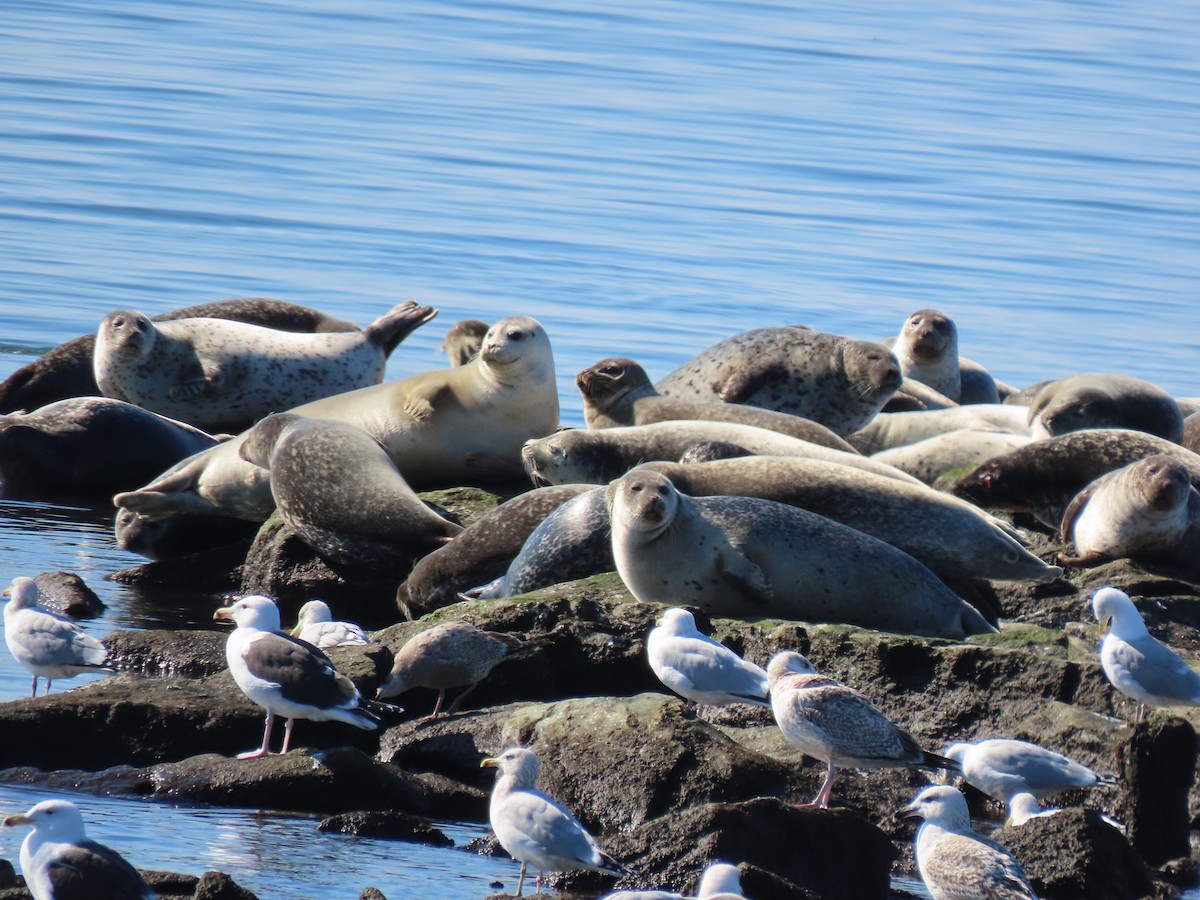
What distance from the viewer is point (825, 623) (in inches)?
268

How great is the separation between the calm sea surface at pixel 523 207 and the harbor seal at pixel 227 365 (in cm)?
164

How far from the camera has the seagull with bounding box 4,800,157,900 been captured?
13.6 ft

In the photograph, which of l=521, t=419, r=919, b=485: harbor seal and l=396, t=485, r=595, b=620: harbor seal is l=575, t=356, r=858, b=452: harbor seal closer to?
l=521, t=419, r=919, b=485: harbor seal

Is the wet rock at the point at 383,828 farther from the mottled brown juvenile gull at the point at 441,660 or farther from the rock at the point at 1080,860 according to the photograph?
the rock at the point at 1080,860

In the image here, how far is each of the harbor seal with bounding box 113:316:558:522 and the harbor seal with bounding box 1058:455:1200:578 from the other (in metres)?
2.52

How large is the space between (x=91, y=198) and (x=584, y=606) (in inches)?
557

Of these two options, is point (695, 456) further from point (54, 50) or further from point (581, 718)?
point (54, 50)

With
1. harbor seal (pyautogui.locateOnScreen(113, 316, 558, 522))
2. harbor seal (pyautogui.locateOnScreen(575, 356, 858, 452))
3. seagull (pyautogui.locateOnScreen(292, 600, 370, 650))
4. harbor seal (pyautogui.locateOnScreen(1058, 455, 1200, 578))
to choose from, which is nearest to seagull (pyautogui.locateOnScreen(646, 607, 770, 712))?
seagull (pyautogui.locateOnScreen(292, 600, 370, 650))

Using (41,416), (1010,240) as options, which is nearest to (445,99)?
(1010,240)

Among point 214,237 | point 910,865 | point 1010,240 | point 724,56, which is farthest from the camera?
point 724,56

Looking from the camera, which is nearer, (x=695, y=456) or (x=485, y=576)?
(x=485, y=576)

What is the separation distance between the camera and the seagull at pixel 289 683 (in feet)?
18.6

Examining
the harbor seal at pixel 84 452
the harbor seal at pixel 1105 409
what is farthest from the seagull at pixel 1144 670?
the harbor seal at pixel 84 452

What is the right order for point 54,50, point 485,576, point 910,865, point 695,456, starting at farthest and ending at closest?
1. point 54,50
2. point 695,456
3. point 485,576
4. point 910,865
